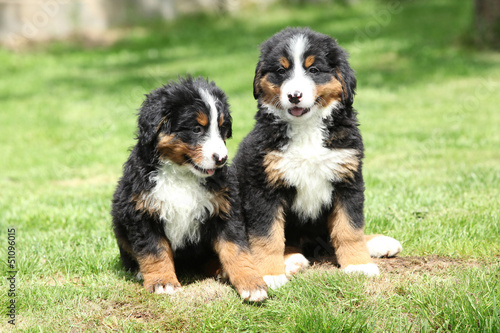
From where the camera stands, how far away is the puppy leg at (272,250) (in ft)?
13.2

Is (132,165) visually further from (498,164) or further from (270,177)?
(498,164)

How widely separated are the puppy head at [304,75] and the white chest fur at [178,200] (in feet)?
2.52

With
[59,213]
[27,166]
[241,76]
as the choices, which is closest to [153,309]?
[59,213]

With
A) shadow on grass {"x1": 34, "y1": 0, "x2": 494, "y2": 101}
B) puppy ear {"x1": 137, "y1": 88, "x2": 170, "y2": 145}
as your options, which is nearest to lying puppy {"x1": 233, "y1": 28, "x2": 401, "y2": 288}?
puppy ear {"x1": 137, "y1": 88, "x2": 170, "y2": 145}

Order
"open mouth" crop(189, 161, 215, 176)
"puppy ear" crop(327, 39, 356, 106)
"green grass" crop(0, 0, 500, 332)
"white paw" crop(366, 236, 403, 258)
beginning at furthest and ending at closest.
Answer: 1. "white paw" crop(366, 236, 403, 258)
2. "puppy ear" crop(327, 39, 356, 106)
3. "open mouth" crop(189, 161, 215, 176)
4. "green grass" crop(0, 0, 500, 332)

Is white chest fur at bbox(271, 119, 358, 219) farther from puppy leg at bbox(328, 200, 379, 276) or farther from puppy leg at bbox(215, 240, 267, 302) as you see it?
puppy leg at bbox(215, 240, 267, 302)

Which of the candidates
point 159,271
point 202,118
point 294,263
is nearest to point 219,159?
point 202,118

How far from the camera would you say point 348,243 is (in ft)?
13.4

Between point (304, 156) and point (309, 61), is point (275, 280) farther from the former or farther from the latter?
point (309, 61)

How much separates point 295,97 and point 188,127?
720mm

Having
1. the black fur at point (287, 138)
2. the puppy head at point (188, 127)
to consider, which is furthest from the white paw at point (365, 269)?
the puppy head at point (188, 127)

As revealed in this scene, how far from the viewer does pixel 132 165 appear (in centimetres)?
410

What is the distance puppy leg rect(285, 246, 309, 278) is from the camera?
4.15 m

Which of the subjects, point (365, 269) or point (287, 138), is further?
Answer: point (287, 138)
